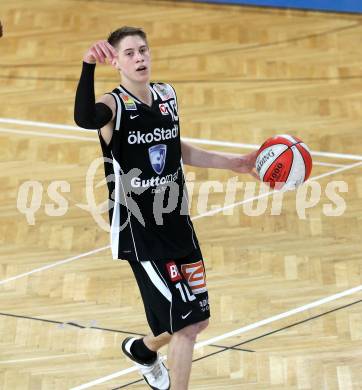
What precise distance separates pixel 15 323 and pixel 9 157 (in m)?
2.40

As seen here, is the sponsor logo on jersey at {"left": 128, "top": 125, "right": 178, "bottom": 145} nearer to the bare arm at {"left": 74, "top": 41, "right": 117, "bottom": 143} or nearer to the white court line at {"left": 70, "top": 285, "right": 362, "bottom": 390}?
the bare arm at {"left": 74, "top": 41, "right": 117, "bottom": 143}

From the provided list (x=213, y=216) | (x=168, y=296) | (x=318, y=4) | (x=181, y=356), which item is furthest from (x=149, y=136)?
(x=318, y=4)

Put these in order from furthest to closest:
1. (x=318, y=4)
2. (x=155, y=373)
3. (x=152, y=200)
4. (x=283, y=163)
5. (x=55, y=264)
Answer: (x=318, y=4), (x=55, y=264), (x=155, y=373), (x=283, y=163), (x=152, y=200)

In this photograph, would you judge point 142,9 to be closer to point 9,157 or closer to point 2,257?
point 9,157

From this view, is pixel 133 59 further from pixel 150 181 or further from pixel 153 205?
pixel 153 205

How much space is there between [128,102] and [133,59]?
23 centimetres

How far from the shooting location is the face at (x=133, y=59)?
5.43 meters

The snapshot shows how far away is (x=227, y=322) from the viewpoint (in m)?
6.78

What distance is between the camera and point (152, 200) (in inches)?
218

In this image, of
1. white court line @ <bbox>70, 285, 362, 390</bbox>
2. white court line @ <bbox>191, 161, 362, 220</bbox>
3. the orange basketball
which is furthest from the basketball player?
white court line @ <bbox>191, 161, 362, 220</bbox>

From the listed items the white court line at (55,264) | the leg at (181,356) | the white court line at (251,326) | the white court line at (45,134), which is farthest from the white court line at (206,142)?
the leg at (181,356)

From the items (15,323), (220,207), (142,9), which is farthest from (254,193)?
(142,9)

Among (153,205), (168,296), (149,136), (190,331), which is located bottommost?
(190,331)

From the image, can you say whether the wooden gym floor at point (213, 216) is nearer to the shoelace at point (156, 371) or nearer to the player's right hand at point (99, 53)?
the shoelace at point (156, 371)
